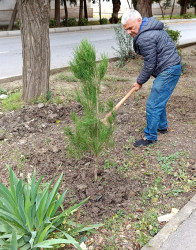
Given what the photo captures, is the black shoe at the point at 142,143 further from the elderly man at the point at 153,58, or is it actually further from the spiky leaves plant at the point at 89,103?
the spiky leaves plant at the point at 89,103

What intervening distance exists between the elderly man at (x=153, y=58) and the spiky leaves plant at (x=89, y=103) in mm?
989

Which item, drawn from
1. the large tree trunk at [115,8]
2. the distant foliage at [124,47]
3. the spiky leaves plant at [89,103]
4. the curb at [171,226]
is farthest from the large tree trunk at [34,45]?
the large tree trunk at [115,8]

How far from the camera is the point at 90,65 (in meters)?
2.66

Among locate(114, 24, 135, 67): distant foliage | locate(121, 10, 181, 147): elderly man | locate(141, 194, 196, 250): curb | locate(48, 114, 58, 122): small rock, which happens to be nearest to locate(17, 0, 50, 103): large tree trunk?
locate(48, 114, 58, 122): small rock

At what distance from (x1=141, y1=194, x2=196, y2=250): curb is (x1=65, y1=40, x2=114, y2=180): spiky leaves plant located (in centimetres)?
92

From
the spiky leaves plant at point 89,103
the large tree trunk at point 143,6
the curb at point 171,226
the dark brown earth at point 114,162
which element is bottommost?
the curb at point 171,226

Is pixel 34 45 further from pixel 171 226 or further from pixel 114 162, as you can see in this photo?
pixel 171 226

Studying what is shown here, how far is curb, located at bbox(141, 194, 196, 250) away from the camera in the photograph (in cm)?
248

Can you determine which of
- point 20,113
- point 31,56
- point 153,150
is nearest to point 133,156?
point 153,150

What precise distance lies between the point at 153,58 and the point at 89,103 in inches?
49.2

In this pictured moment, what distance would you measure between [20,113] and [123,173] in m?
2.17

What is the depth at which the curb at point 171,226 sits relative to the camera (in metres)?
2.48

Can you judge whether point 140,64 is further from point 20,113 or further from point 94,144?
point 94,144

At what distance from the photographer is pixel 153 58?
143 inches
